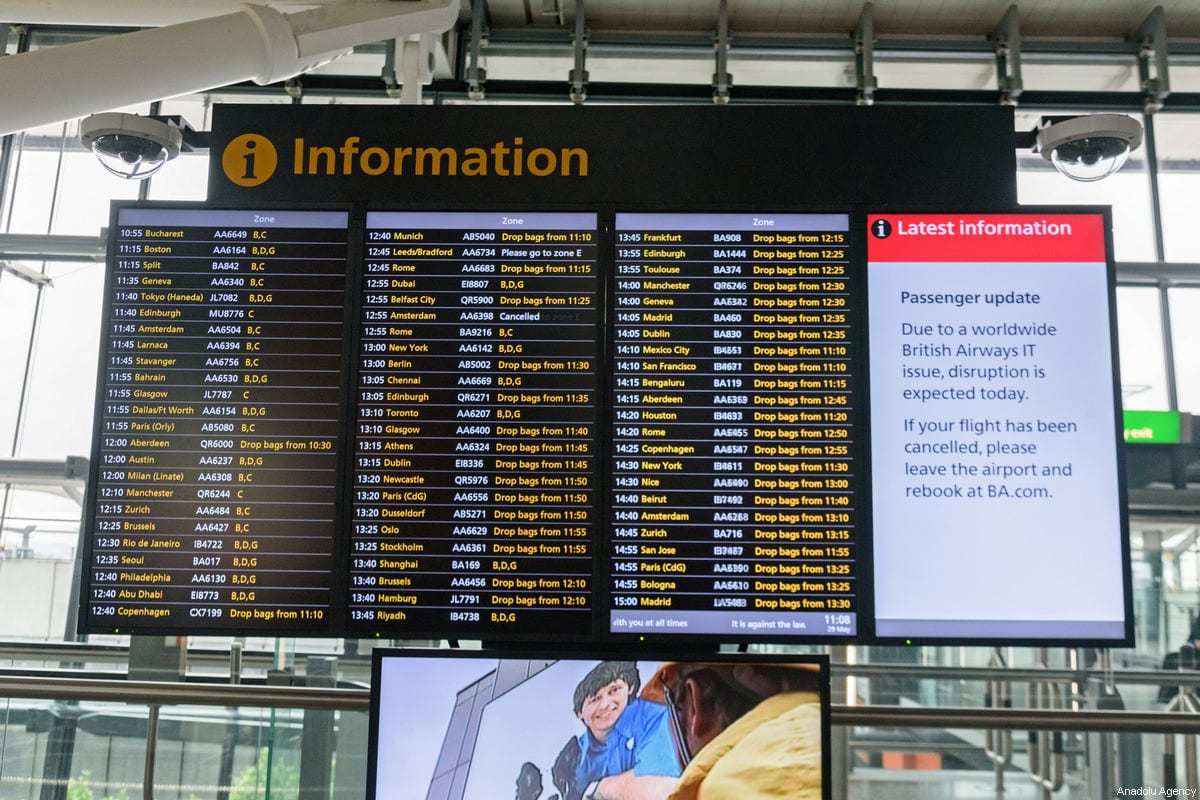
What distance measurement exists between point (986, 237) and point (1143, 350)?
3.46 m

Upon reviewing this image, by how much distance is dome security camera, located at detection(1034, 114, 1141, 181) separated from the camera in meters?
2.89

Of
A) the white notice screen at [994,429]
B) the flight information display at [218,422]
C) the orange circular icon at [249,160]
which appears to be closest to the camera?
the white notice screen at [994,429]

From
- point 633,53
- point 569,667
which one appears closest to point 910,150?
point 569,667

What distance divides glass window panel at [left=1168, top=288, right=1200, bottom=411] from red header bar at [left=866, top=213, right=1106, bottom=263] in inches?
132

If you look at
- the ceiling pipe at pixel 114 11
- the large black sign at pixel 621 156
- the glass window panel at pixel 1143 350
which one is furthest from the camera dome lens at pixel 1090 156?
the glass window panel at pixel 1143 350

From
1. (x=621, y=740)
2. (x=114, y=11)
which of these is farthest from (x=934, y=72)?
Result: (x=621, y=740)

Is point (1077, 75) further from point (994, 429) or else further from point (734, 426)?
point (734, 426)

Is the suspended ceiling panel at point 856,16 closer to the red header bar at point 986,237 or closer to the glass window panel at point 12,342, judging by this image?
the red header bar at point 986,237

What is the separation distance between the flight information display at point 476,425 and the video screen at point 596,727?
138 millimetres

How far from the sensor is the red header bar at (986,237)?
9.29ft

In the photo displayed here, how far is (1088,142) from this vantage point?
2.97 metres

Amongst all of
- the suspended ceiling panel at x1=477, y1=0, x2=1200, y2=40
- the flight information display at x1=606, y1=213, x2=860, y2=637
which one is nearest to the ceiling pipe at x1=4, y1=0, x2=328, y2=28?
the flight information display at x1=606, y1=213, x2=860, y2=637

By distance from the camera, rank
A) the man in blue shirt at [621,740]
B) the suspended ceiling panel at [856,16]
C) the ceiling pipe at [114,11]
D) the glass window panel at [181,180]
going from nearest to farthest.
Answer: the man in blue shirt at [621,740]
the ceiling pipe at [114,11]
the suspended ceiling panel at [856,16]
the glass window panel at [181,180]

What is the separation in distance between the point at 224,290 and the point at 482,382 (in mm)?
868
